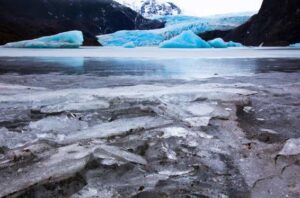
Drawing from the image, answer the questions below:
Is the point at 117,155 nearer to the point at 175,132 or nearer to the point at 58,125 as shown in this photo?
the point at 175,132

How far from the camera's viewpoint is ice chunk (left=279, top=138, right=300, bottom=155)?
147 cm

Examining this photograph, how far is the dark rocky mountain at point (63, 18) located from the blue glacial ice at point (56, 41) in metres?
15.3

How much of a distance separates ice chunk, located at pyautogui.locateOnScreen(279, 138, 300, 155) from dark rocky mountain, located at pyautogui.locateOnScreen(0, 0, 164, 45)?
37581 mm

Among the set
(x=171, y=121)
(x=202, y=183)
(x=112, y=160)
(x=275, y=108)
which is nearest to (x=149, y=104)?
(x=171, y=121)

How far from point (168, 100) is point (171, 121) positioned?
0.58 meters

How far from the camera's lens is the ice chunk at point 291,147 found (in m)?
1.47

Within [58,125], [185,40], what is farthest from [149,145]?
[185,40]

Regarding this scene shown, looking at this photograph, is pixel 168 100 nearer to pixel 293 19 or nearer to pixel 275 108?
pixel 275 108

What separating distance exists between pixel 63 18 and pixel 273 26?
44813 mm

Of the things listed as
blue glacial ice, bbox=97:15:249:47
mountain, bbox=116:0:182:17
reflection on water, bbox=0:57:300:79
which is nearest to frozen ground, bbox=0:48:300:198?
reflection on water, bbox=0:57:300:79

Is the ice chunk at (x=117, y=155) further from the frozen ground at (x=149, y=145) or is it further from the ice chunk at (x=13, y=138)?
the ice chunk at (x=13, y=138)

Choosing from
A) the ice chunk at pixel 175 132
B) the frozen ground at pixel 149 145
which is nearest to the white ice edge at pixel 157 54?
the frozen ground at pixel 149 145

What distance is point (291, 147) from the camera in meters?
1.52

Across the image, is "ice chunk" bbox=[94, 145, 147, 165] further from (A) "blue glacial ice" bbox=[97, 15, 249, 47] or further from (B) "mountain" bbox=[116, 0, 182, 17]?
(B) "mountain" bbox=[116, 0, 182, 17]
